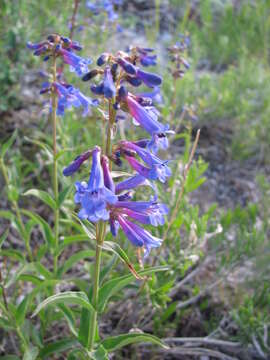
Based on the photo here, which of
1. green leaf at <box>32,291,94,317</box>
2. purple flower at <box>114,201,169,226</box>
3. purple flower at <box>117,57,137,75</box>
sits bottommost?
green leaf at <box>32,291,94,317</box>

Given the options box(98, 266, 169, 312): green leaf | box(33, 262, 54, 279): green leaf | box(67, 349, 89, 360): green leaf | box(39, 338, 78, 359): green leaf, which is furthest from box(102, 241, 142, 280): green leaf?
box(33, 262, 54, 279): green leaf

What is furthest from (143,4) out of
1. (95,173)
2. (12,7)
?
(95,173)

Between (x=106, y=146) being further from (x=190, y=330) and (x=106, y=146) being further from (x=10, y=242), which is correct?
(x=10, y=242)

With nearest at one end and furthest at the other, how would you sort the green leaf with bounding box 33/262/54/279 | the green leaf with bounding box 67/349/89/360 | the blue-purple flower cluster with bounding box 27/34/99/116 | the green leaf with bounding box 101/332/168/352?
the green leaf with bounding box 101/332/168/352 < the green leaf with bounding box 67/349/89/360 < the blue-purple flower cluster with bounding box 27/34/99/116 < the green leaf with bounding box 33/262/54/279

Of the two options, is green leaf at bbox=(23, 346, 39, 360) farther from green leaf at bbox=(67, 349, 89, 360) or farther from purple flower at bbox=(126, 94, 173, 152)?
purple flower at bbox=(126, 94, 173, 152)

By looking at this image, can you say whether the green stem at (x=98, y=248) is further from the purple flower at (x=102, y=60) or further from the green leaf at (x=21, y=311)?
the green leaf at (x=21, y=311)

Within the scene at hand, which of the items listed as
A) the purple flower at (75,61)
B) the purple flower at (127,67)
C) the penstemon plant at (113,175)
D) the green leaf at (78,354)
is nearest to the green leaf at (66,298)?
the penstemon plant at (113,175)
